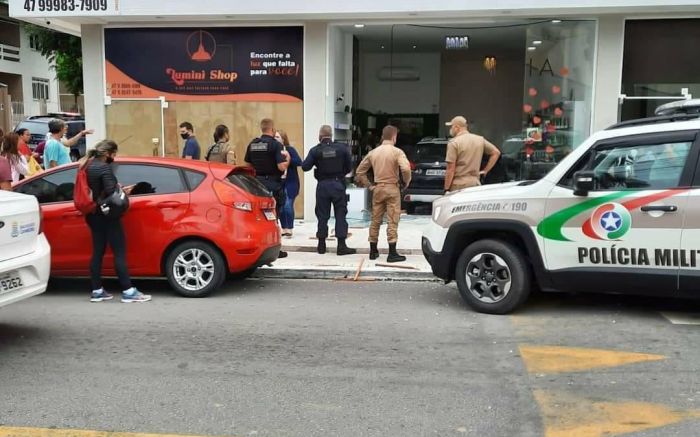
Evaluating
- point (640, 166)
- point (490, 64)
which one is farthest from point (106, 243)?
point (490, 64)

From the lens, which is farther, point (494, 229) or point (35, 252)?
point (494, 229)

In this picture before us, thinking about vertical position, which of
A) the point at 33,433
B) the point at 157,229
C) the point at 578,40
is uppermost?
the point at 578,40

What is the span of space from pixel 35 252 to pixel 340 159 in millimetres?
4609

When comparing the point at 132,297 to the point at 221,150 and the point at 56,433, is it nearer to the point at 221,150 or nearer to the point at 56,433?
the point at 56,433

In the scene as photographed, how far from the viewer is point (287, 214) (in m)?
10.7

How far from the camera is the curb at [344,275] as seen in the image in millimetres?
8406

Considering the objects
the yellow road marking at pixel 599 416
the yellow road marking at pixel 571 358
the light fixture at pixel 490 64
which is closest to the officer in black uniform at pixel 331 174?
the yellow road marking at pixel 571 358

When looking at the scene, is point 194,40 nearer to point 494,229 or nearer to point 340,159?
point 340,159

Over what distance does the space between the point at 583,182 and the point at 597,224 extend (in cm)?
41

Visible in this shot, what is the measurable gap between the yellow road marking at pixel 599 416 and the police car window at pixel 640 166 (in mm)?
2371

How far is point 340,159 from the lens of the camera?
9.33 meters

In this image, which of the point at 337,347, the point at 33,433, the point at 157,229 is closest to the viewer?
the point at 33,433

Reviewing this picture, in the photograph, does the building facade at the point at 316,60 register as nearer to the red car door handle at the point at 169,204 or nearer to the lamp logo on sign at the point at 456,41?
the lamp logo on sign at the point at 456,41

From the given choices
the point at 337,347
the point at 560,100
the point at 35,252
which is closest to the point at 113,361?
the point at 35,252
